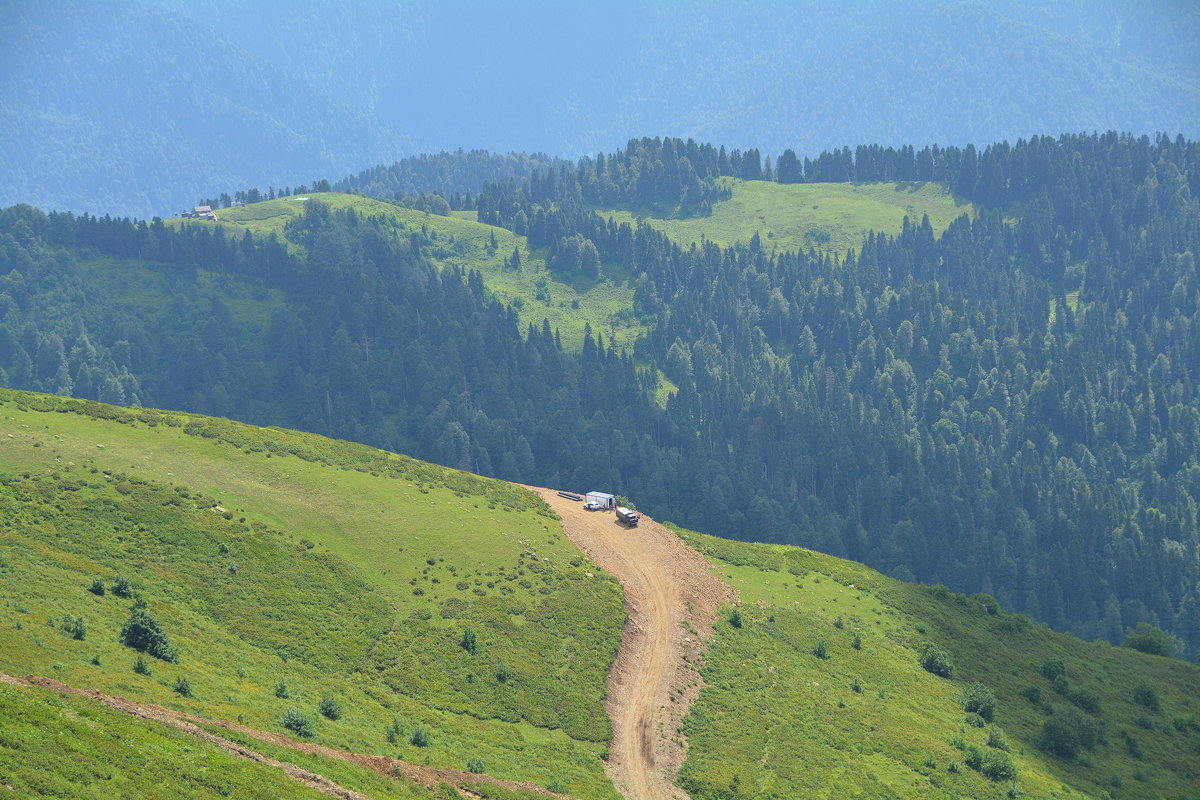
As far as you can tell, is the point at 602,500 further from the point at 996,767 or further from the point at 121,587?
the point at 121,587

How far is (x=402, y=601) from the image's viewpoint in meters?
104

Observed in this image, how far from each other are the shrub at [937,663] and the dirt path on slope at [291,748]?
52662 mm

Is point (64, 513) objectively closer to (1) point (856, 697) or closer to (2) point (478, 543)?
(2) point (478, 543)

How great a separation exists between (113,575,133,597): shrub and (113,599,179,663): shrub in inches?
387

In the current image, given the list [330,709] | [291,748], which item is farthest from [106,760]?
[330,709]

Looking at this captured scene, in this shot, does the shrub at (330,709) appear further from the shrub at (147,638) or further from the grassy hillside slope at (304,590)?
the shrub at (147,638)

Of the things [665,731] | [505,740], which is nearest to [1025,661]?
[665,731]

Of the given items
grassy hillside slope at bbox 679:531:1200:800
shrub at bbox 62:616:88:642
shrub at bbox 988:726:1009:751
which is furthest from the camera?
shrub at bbox 988:726:1009:751

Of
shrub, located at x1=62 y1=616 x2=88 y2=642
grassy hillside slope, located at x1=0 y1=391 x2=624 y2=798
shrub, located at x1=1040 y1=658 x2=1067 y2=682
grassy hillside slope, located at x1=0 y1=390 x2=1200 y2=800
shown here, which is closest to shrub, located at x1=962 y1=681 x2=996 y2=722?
grassy hillside slope, located at x1=0 y1=390 x2=1200 y2=800

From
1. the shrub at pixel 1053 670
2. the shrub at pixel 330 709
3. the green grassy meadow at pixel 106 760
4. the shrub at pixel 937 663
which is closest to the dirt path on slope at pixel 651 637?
the shrub at pixel 937 663

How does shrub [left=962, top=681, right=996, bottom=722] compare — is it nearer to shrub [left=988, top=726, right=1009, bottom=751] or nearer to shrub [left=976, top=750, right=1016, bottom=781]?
shrub [left=988, top=726, right=1009, bottom=751]

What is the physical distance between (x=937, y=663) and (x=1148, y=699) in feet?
81.4

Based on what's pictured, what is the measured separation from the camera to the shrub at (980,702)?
4299 inches

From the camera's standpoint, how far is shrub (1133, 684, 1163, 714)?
123 m
